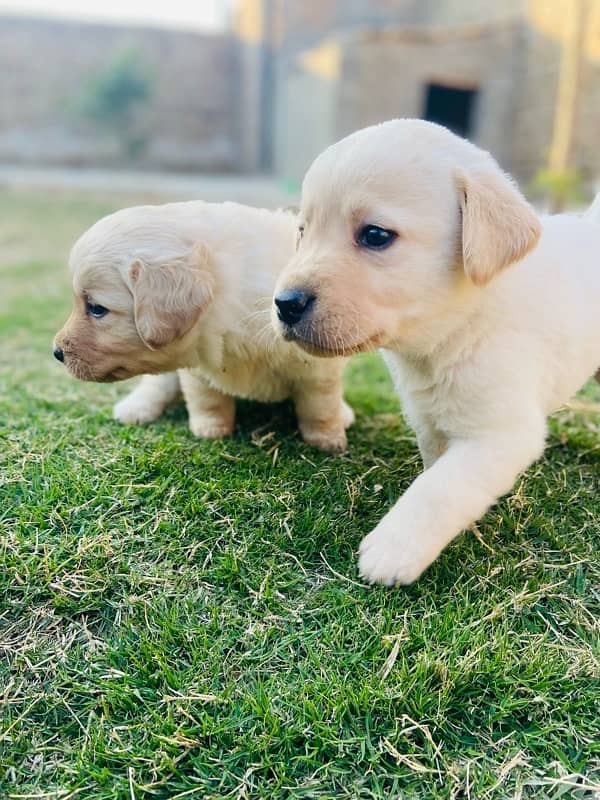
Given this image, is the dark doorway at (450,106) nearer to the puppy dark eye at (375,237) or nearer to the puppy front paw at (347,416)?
the puppy front paw at (347,416)

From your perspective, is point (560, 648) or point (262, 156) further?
point (262, 156)

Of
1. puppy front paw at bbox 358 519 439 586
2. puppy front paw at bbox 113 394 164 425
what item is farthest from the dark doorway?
puppy front paw at bbox 358 519 439 586

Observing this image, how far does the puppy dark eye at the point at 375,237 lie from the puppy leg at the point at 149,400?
62.9 inches

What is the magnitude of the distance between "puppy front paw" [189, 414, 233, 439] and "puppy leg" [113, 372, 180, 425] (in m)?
0.31

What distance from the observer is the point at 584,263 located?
2674 mm

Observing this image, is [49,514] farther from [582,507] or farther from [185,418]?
[582,507]

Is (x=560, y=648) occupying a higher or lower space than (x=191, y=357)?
lower

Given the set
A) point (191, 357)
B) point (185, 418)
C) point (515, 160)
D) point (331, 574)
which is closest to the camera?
point (331, 574)

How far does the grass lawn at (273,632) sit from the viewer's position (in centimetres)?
176

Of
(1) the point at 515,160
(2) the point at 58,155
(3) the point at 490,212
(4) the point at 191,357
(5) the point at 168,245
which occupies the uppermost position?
(3) the point at 490,212

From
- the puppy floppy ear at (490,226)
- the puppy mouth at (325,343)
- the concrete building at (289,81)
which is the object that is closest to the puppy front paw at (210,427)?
the puppy mouth at (325,343)

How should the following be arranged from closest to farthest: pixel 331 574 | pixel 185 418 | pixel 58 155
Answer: pixel 331 574, pixel 185 418, pixel 58 155

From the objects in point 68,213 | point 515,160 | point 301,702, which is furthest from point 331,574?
point 515,160

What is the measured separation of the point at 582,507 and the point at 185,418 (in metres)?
2.02
